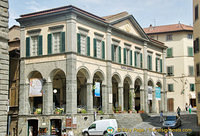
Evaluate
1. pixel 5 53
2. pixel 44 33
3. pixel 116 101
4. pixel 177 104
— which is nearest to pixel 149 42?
pixel 116 101

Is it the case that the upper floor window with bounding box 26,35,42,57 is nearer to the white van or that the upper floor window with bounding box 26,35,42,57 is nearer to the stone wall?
the white van

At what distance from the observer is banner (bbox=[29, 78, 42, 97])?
38656 millimetres

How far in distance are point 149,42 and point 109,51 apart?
1287 centimetres

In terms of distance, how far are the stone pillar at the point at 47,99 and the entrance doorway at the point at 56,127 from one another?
118cm

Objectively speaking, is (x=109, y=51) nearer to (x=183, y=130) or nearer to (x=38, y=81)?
(x=38, y=81)

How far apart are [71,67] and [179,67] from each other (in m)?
33.5

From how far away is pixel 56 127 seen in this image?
37.1 m

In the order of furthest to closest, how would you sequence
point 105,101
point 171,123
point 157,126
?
point 105,101 → point 157,126 → point 171,123

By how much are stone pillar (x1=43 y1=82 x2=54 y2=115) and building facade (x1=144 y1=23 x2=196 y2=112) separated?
33.2 m

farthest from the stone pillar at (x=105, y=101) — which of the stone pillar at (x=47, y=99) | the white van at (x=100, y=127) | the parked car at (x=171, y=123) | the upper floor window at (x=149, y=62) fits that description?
the upper floor window at (x=149, y=62)

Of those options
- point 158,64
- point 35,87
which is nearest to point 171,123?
point 35,87

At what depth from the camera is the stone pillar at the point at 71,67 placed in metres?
36.3

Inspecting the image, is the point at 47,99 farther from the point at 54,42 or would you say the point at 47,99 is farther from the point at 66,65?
the point at 54,42

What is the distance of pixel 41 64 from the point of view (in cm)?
3888
